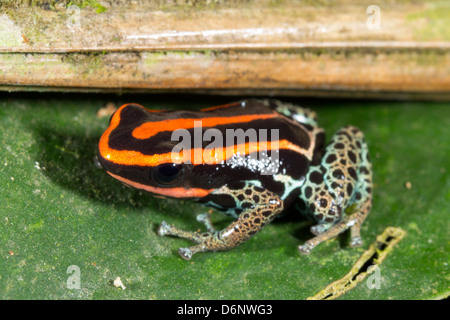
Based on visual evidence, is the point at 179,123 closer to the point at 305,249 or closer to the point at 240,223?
the point at 240,223

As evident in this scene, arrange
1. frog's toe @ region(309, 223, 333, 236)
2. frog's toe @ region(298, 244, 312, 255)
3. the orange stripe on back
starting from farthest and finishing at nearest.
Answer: frog's toe @ region(309, 223, 333, 236) → frog's toe @ region(298, 244, 312, 255) → the orange stripe on back

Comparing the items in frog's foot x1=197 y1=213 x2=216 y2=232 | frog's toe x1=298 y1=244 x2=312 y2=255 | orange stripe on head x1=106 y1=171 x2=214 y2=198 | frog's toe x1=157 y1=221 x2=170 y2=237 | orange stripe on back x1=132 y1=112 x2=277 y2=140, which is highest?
orange stripe on back x1=132 y1=112 x2=277 y2=140

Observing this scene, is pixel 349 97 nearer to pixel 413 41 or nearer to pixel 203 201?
pixel 413 41

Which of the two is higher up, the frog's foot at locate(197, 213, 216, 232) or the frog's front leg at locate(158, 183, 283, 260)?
the frog's front leg at locate(158, 183, 283, 260)

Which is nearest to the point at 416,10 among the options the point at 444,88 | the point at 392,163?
the point at 444,88

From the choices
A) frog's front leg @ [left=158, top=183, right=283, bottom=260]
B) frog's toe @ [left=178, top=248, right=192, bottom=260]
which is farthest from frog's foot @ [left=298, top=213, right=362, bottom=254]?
frog's toe @ [left=178, top=248, right=192, bottom=260]

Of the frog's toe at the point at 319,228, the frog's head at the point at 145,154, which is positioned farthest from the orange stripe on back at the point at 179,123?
the frog's toe at the point at 319,228

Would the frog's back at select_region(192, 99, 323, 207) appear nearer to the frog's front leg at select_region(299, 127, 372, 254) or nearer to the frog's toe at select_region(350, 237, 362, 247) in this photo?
the frog's front leg at select_region(299, 127, 372, 254)
